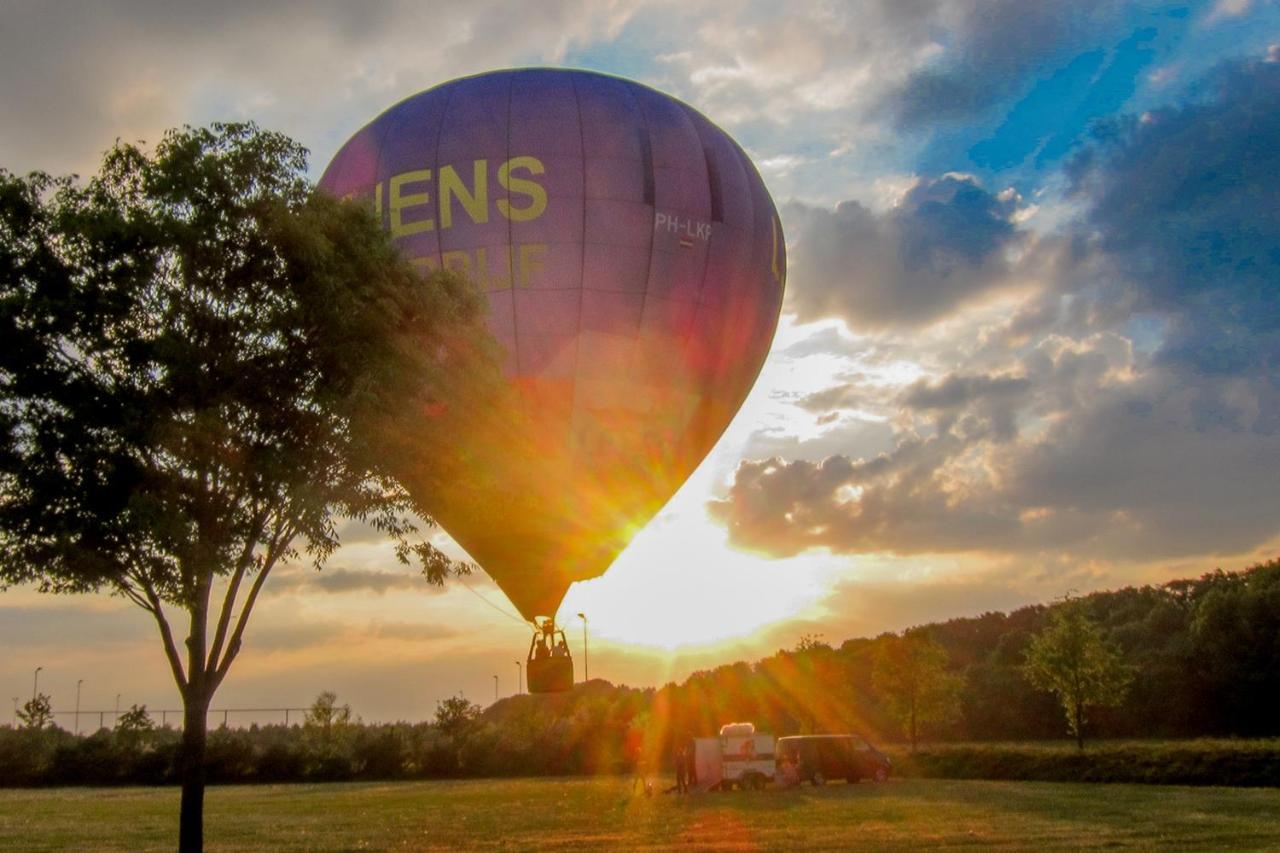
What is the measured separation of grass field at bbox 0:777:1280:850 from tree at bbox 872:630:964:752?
17.5 meters

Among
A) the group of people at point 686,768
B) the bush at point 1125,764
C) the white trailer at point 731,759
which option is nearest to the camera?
the bush at point 1125,764

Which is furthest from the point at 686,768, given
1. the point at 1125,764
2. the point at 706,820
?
the point at 1125,764

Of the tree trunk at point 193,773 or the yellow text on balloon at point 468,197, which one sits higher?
the yellow text on balloon at point 468,197

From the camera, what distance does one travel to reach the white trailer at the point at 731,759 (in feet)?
130

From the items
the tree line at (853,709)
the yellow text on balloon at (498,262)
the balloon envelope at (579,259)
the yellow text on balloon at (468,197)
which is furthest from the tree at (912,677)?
the yellow text on balloon at (468,197)

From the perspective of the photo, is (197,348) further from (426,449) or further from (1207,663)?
(1207,663)

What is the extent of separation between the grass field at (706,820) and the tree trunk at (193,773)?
4134 mm

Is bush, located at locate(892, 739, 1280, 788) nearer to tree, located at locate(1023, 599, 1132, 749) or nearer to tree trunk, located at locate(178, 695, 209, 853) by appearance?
tree, located at locate(1023, 599, 1132, 749)

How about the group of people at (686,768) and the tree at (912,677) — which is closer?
the group of people at (686,768)

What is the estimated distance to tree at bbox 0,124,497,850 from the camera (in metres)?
18.1

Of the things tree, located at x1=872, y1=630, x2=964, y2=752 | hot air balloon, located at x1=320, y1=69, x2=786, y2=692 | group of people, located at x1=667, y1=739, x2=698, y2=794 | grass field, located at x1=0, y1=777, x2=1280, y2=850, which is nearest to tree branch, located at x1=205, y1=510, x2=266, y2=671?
grass field, located at x1=0, y1=777, x2=1280, y2=850

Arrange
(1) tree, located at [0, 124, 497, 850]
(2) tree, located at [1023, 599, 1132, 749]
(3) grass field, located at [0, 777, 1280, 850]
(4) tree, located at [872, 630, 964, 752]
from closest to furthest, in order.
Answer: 1. (1) tree, located at [0, 124, 497, 850]
2. (3) grass field, located at [0, 777, 1280, 850]
3. (2) tree, located at [1023, 599, 1132, 749]
4. (4) tree, located at [872, 630, 964, 752]

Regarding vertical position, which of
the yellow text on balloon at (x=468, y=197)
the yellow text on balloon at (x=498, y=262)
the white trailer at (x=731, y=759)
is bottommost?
the white trailer at (x=731, y=759)

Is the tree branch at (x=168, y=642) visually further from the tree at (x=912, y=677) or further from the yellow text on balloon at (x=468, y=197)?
the tree at (x=912, y=677)
